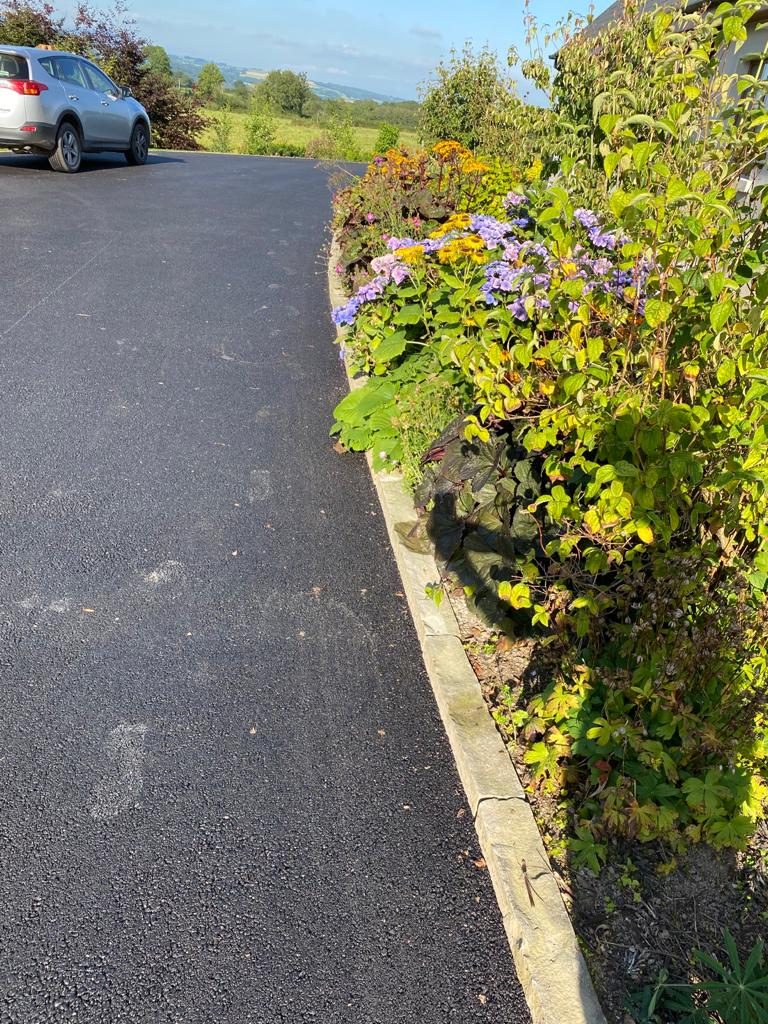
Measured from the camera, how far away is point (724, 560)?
2.37m

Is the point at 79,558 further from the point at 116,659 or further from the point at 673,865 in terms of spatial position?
the point at 673,865

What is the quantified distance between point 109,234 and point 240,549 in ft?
22.9

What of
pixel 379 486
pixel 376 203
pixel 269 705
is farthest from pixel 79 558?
pixel 376 203

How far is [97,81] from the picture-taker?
1303 centimetres

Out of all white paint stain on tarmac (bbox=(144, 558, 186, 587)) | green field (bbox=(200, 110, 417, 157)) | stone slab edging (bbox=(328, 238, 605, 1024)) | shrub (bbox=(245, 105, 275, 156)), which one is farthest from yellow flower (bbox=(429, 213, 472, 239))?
shrub (bbox=(245, 105, 275, 156))

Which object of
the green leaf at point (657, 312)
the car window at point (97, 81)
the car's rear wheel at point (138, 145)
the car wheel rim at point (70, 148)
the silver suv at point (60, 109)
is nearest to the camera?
the green leaf at point (657, 312)

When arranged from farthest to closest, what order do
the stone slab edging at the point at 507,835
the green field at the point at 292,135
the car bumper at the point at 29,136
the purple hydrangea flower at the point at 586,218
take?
the green field at the point at 292,135, the car bumper at the point at 29,136, the purple hydrangea flower at the point at 586,218, the stone slab edging at the point at 507,835

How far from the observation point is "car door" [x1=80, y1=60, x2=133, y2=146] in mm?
12844

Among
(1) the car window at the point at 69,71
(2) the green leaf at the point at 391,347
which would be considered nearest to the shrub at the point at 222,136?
(1) the car window at the point at 69,71

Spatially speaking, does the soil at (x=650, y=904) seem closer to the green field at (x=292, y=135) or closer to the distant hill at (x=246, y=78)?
the green field at (x=292, y=135)

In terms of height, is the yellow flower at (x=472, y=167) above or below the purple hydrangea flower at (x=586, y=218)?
above

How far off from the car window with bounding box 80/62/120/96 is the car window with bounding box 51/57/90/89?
0.19 meters

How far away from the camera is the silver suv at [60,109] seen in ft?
35.4

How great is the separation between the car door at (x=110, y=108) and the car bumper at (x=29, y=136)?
1.90 meters
